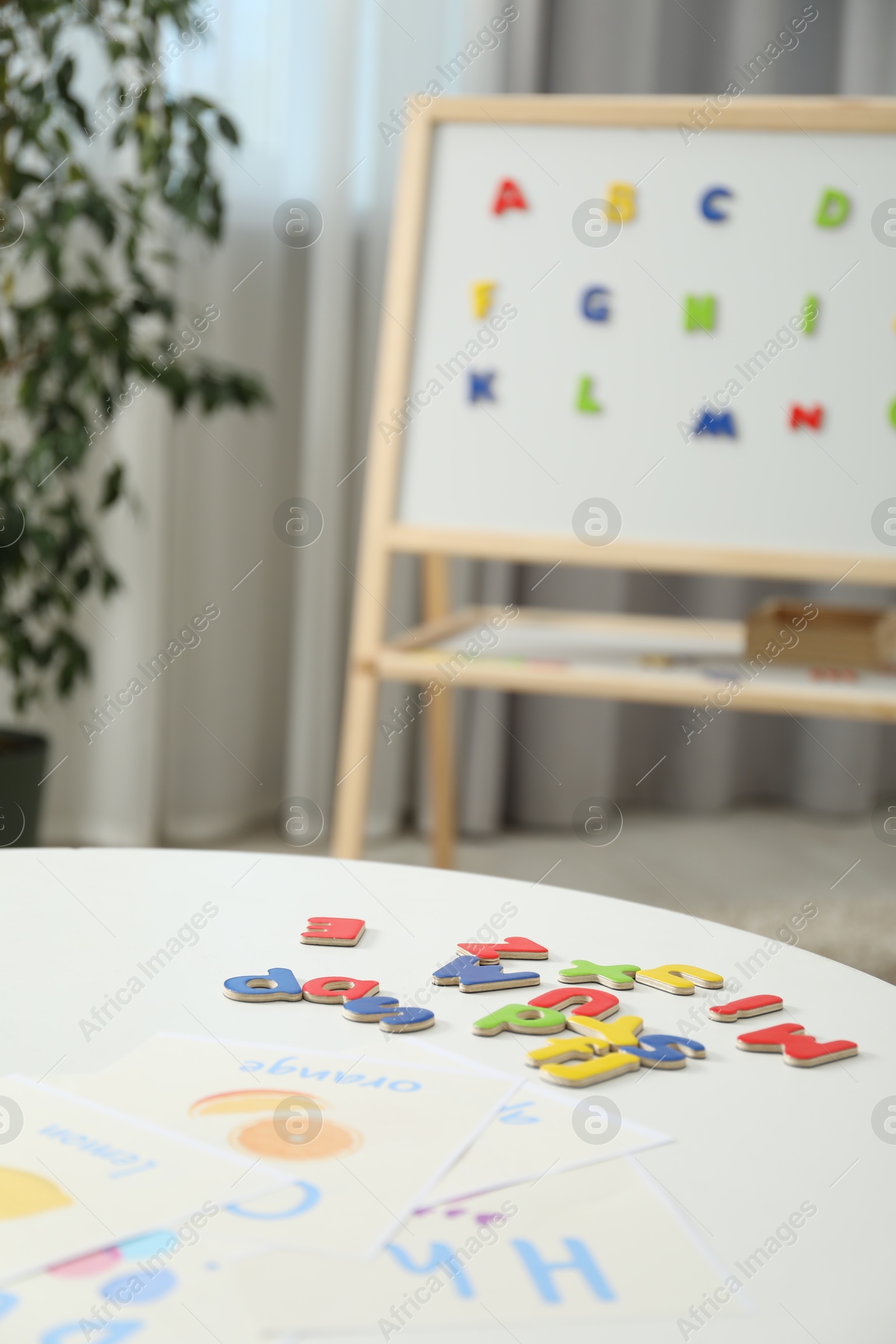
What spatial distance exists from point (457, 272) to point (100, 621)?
1037 millimetres

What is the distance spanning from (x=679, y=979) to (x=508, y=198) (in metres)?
1.11

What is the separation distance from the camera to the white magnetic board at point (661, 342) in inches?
53.9

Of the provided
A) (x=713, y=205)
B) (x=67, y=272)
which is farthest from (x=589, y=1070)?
(x=67, y=272)

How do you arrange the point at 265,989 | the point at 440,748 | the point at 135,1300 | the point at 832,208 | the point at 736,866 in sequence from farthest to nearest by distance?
the point at 736,866
the point at 440,748
the point at 832,208
the point at 265,989
the point at 135,1300

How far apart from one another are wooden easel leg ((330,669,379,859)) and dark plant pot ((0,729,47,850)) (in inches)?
23.1

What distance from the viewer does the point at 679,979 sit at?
58cm

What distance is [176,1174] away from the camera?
388 millimetres

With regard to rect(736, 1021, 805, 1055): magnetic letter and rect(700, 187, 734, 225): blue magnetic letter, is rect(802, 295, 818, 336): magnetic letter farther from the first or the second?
rect(736, 1021, 805, 1055): magnetic letter

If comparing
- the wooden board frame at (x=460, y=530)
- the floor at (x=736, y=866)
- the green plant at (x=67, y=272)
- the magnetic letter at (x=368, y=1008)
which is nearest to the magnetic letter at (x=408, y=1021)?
the magnetic letter at (x=368, y=1008)

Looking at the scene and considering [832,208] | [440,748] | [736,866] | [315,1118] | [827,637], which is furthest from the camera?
[736,866]

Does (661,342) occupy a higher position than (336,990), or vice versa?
(661,342)

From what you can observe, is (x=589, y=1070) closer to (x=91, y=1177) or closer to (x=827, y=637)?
(x=91, y=1177)

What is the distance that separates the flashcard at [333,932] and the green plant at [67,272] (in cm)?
114

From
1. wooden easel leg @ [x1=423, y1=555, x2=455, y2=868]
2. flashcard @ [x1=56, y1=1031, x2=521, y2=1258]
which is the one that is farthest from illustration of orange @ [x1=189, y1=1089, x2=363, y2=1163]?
wooden easel leg @ [x1=423, y1=555, x2=455, y2=868]
